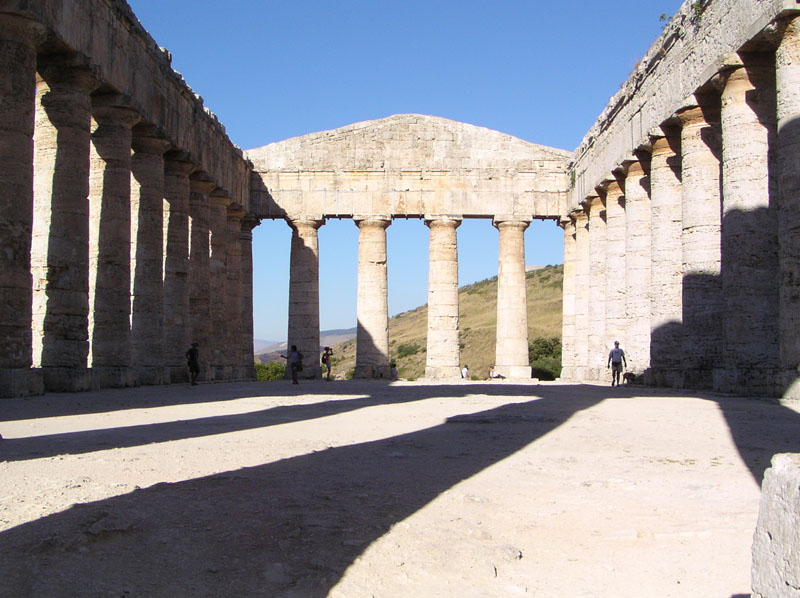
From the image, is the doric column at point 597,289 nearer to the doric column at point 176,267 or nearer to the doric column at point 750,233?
the doric column at point 750,233

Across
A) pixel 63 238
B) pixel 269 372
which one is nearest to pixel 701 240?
pixel 63 238

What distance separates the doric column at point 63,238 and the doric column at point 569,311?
65.7 ft

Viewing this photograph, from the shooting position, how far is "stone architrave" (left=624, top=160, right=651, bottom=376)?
83.4 ft

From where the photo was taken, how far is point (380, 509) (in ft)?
21.0

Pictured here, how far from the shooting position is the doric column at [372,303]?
33.4m

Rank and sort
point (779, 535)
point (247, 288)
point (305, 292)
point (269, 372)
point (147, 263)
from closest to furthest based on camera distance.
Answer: point (779, 535)
point (147, 263)
point (305, 292)
point (247, 288)
point (269, 372)

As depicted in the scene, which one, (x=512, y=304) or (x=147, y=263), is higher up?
(x=147, y=263)

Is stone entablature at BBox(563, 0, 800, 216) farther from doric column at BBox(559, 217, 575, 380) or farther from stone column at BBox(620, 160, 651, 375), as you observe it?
doric column at BBox(559, 217, 575, 380)

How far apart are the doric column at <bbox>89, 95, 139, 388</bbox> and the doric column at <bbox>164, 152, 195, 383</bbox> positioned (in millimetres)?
4570

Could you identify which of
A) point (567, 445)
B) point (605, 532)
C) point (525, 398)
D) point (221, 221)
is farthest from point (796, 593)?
point (221, 221)

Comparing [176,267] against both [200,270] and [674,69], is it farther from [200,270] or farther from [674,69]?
[674,69]

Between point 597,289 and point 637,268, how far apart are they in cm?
468

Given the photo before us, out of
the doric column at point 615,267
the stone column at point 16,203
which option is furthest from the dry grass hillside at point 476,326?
the stone column at point 16,203

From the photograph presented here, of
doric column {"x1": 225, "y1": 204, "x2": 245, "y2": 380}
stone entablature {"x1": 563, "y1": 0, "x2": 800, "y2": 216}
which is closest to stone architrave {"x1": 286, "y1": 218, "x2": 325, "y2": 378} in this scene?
doric column {"x1": 225, "y1": 204, "x2": 245, "y2": 380}
